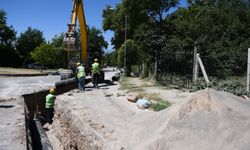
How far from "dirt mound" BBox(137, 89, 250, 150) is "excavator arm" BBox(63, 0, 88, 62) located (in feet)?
46.5

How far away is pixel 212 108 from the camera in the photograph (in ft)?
24.8

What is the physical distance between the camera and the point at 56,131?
614 inches

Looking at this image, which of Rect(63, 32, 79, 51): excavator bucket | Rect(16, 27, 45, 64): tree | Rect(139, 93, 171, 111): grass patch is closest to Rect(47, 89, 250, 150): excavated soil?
Rect(139, 93, 171, 111): grass patch

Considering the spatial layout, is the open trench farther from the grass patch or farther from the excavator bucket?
the grass patch

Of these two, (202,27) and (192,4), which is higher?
(192,4)

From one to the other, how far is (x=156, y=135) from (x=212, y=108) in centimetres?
120

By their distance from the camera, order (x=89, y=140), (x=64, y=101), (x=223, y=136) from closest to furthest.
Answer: (x=223, y=136) < (x=89, y=140) < (x=64, y=101)

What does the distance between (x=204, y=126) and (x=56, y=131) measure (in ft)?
30.9

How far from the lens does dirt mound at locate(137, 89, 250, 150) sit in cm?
677

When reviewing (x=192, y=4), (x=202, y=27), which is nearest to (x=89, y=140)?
(x=202, y=27)

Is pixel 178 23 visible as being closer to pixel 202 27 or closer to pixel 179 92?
pixel 202 27

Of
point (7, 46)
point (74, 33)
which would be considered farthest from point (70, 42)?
point (7, 46)

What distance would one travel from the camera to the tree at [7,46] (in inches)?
2628

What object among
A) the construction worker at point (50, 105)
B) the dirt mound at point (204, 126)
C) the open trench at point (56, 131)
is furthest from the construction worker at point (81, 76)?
the dirt mound at point (204, 126)
